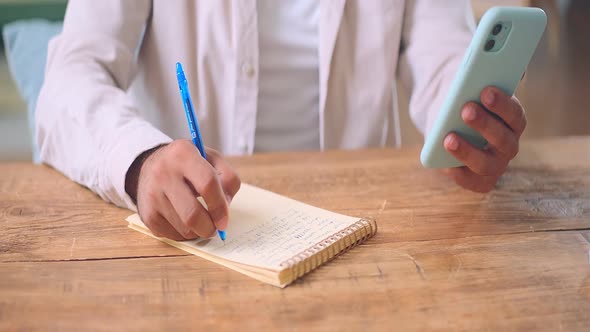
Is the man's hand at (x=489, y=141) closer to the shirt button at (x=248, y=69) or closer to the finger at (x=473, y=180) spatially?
the finger at (x=473, y=180)

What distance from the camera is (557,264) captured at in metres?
0.72

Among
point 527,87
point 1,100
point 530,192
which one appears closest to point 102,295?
point 530,192

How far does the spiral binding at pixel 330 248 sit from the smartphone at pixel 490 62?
17 centimetres

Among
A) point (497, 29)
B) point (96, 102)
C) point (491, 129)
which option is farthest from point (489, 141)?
point (96, 102)

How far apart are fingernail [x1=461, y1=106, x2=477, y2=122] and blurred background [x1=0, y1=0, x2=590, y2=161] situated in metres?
0.96

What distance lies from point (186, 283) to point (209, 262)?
47 millimetres

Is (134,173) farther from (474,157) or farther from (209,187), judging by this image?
(474,157)

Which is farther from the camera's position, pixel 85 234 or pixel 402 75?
pixel 402 75

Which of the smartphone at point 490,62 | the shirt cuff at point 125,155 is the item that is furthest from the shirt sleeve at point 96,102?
the smartphone at point 490,62

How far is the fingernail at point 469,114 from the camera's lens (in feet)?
2.72

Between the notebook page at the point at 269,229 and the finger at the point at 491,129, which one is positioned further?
the finger at the point at 491,129

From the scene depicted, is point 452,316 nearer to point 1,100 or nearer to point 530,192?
point 530,192

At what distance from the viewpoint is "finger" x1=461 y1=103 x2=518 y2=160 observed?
0.83 metres

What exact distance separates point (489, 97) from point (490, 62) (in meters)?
0.05
